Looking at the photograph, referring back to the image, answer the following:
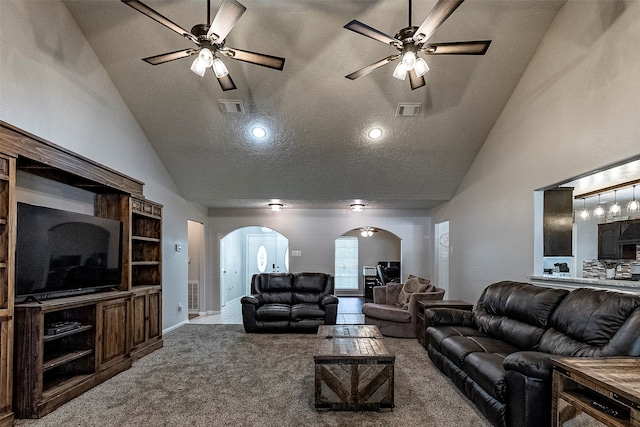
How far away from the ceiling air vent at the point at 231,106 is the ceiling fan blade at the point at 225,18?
1.77 m

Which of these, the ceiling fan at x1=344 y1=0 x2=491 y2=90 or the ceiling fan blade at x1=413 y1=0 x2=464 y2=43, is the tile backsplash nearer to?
the ceiling fan at x1=344 y1=0 x2=491 y2=90

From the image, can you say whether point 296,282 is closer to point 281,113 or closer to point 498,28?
point 281,113

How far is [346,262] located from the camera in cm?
1191

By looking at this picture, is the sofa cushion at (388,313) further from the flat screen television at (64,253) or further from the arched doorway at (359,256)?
the arched doorway at (359,256)

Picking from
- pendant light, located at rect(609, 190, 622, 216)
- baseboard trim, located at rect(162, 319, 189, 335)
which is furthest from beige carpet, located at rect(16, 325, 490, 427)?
pendant light, located at rect(609, 190, 622, 216)

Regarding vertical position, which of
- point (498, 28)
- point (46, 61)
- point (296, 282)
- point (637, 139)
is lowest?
point (296, 282)

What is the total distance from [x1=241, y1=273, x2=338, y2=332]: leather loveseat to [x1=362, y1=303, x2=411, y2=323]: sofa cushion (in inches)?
22.9

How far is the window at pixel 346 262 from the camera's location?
11.8 m

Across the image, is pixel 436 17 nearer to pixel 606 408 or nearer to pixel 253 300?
pixel 606 408

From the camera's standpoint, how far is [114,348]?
12.7 feet

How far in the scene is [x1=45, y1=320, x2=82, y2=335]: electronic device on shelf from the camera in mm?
3138

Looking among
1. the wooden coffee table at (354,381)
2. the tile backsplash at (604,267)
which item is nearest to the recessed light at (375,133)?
the wooden coffee table at (354,381)

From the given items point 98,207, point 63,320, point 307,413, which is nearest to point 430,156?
point 307,413

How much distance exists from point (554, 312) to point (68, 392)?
4412mm
